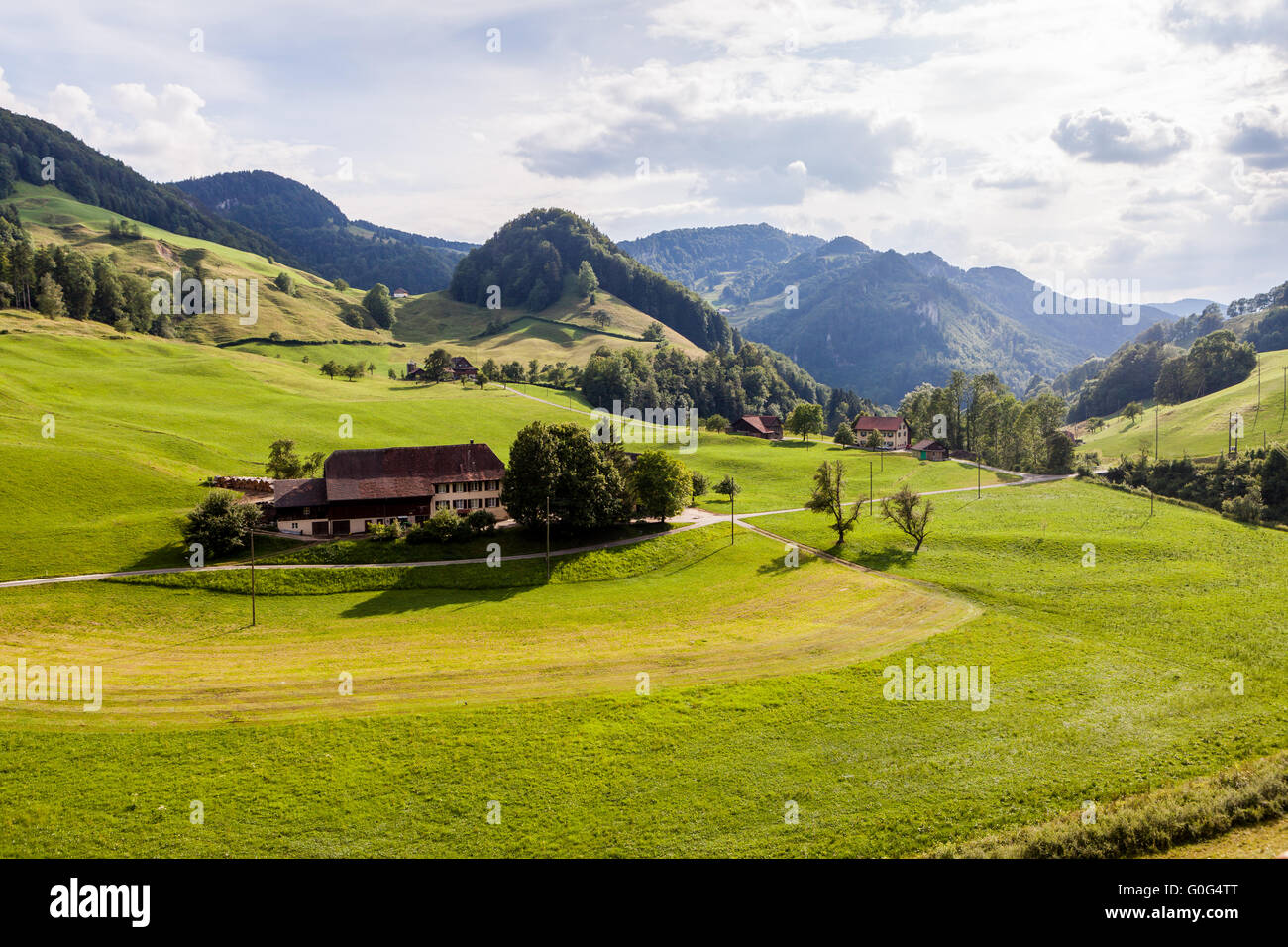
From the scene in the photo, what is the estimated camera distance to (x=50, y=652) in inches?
1880

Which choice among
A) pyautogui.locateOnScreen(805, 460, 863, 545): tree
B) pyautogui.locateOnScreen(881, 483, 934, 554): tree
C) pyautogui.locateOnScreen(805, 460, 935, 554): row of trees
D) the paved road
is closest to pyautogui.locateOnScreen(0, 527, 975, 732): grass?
the paved road

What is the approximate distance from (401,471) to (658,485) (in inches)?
1173

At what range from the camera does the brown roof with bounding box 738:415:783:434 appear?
16499 cm

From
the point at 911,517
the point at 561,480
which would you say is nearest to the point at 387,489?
the point at 561,480

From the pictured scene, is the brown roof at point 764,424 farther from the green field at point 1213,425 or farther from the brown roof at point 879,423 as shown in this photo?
the green field at point 1213,425

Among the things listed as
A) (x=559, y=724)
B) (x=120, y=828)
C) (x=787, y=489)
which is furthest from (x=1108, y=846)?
(x=787, y=489)

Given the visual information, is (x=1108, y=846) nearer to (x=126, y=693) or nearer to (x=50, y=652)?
(x=126, y=693)

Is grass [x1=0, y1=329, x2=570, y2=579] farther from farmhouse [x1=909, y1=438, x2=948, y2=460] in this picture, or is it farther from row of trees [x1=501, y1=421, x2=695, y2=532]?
farmhouse [x1=909, y1=438, x2=948, y2=460]

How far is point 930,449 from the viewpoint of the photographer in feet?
482

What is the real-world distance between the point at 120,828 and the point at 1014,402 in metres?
169

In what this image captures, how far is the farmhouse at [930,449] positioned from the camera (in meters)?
141

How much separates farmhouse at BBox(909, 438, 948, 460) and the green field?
43.2 m

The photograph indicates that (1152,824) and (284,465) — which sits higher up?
(284,465)

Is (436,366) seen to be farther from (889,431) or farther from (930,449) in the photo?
(930,449)
